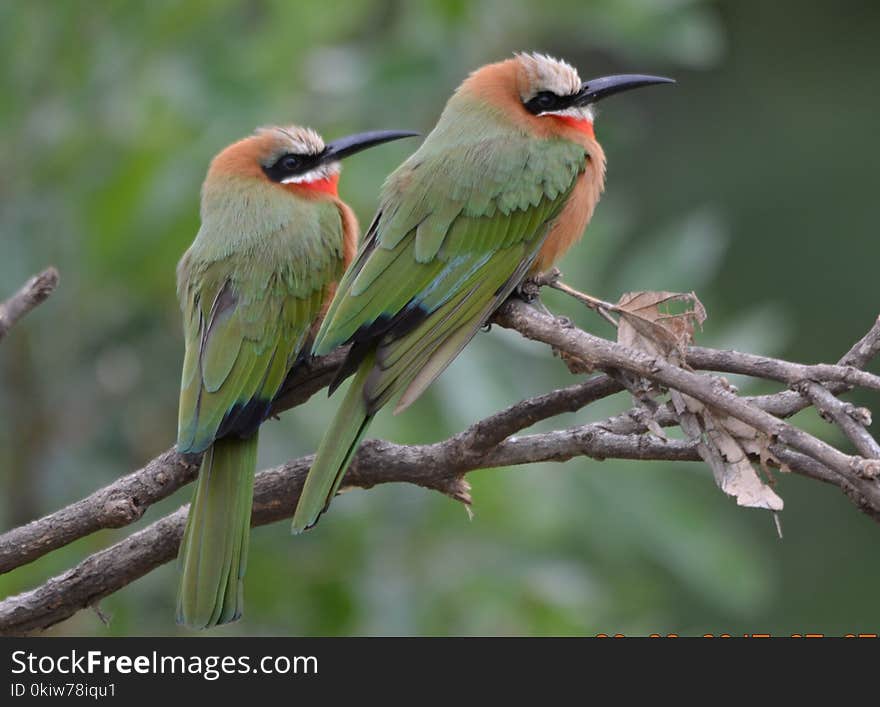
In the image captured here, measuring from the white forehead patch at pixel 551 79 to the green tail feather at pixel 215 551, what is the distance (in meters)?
0.96

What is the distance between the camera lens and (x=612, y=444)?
83.4 inches

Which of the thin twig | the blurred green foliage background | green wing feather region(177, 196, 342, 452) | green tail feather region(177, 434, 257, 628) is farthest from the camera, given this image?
the blurred green foliage background

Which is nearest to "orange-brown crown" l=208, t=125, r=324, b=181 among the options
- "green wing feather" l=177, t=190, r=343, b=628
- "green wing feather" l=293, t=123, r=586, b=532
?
"green wing feather" l=177, t=190, r=343, b=628

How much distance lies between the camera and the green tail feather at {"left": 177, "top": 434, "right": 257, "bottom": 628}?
2.34 m

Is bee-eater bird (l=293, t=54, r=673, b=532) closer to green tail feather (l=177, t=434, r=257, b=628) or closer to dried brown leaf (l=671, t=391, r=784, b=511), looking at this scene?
green tail feather (l=177, t=434, r=257, b=628)

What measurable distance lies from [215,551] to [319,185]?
0.96 m

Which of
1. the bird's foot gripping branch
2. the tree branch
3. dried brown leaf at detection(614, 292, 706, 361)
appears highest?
the tree branch

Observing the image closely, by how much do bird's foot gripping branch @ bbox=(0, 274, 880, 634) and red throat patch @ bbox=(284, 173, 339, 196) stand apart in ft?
2.37

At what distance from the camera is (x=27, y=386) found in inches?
154

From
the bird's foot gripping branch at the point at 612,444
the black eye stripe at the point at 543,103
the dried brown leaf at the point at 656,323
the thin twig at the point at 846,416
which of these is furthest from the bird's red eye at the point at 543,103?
the thin twig at the point at 846,416

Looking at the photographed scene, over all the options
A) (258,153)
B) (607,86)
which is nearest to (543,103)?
(607,86)

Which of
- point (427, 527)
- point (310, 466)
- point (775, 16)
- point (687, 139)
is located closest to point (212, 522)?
point (310, 466)

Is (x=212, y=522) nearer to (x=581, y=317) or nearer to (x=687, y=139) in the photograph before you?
(x=581, y=317)

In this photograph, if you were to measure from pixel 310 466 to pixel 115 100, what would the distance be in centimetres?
200
